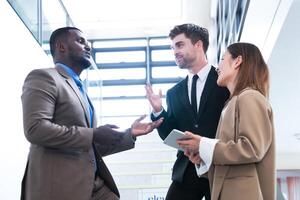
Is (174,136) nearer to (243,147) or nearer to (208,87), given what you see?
(243,147)

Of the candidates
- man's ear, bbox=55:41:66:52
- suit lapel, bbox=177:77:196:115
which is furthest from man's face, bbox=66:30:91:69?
suit lapel, bbox=177:77:196:115

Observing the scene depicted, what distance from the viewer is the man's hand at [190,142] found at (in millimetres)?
1991

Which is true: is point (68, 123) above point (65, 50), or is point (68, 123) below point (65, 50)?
below

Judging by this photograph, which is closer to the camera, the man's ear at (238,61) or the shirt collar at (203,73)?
the man's ear at (238,61)

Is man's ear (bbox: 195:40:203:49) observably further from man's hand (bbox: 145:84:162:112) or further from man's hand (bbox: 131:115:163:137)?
man's hand (bbox: 131:115:163:137)

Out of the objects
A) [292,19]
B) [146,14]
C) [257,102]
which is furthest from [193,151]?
[146,14]

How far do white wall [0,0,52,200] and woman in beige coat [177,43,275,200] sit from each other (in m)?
1.59

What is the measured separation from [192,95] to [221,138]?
661 mm

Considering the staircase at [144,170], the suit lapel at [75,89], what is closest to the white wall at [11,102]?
the suit lapel at [75,89]

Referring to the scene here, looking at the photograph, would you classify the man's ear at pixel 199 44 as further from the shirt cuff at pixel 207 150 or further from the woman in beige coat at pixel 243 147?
the shirt cuff at pixel 207 150

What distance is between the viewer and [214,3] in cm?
763

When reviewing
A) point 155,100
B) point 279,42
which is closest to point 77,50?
point 155,100

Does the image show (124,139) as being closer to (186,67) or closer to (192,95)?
(192,95)

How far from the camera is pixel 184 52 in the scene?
2773mm
